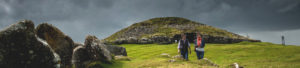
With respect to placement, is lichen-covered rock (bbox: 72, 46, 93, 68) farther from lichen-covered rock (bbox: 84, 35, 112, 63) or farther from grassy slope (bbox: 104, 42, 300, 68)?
grassy slope (bbox: 104, 42, 300, 68)

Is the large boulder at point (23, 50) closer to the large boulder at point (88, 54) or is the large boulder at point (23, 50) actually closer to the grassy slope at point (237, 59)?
the large boulder at point (88, 54)

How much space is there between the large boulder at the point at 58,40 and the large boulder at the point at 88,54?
1214mm

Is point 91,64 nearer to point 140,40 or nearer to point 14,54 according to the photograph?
point 14,54

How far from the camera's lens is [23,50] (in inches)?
279

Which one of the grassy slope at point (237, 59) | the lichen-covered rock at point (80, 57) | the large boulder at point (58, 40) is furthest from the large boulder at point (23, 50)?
the grassy slope at point (237, 59)

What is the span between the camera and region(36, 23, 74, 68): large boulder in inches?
545

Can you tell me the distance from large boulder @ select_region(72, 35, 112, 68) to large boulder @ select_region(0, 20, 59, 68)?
5849 millimetres

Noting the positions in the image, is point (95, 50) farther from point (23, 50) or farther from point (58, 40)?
point (23, 50)

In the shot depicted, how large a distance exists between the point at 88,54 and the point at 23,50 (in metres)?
7.02

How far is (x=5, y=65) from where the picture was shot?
6.93 metres

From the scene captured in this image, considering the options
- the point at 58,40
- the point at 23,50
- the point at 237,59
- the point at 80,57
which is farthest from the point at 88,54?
the point at 237,59

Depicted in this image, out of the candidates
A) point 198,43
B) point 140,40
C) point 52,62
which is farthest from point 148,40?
point 52,62

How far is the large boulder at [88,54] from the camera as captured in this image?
13.2 m

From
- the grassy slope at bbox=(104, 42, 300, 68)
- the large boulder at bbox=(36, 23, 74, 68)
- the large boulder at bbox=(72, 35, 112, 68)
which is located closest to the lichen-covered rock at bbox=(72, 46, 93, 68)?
the large boulder at bbox=(72, 35, 112, 68)
